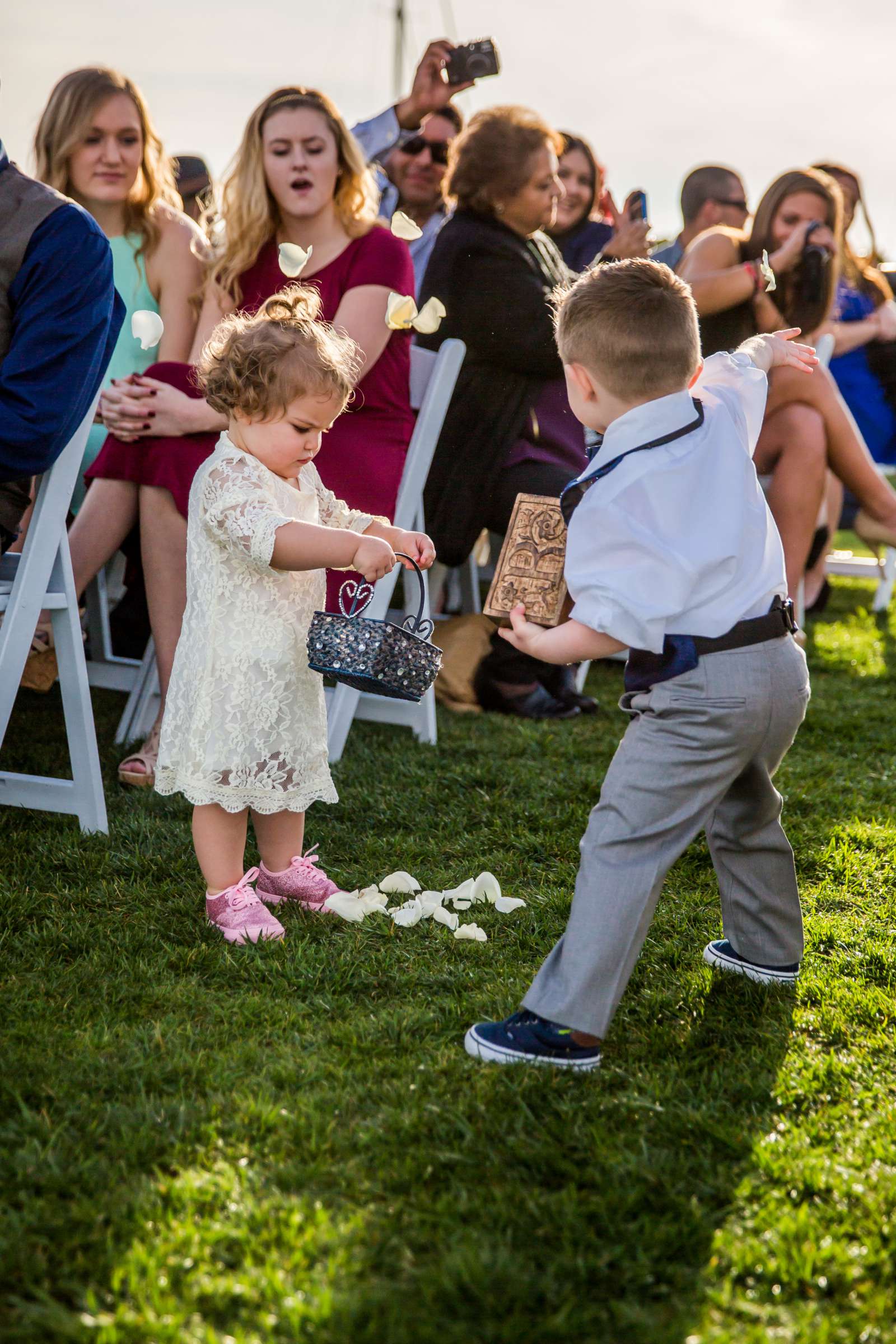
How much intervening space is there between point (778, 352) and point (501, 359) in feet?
7.02

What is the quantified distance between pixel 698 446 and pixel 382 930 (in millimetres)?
1152

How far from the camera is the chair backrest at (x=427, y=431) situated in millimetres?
3912

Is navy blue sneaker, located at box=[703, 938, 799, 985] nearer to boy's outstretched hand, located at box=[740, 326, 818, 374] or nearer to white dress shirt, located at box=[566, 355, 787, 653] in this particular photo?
white dress shirt, located at box=[566, 355, 787, 653]

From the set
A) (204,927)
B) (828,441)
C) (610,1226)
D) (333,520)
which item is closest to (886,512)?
(828,441)

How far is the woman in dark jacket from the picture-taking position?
432 cm

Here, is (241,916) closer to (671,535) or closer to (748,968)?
(748,968)

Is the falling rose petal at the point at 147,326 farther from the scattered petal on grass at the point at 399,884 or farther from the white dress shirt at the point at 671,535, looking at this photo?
the white dress shirt at the point at 671,535

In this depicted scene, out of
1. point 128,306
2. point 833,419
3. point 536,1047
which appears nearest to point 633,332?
point 536,1047

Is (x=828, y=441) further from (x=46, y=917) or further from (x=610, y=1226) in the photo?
(x=610, y=1226)

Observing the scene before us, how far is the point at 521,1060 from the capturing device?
192 centimetres

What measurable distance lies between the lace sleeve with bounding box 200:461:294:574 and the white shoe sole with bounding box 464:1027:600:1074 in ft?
3.10

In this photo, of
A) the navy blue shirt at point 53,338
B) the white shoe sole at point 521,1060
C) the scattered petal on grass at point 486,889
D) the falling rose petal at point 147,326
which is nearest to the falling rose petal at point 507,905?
the scattered petal on grass at point 486,889

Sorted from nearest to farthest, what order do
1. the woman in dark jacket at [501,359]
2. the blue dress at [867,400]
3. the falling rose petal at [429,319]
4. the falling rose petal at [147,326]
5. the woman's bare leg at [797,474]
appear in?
1. the falling rose petal at [147,326]
2. the falling rose petal at [429,319]
3. the woman in dark jacket at [501,359]
4. the woman's bare leg at [797,474]
5. the blue dress at [867,400]

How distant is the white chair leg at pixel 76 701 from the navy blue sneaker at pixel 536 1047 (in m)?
1.39
